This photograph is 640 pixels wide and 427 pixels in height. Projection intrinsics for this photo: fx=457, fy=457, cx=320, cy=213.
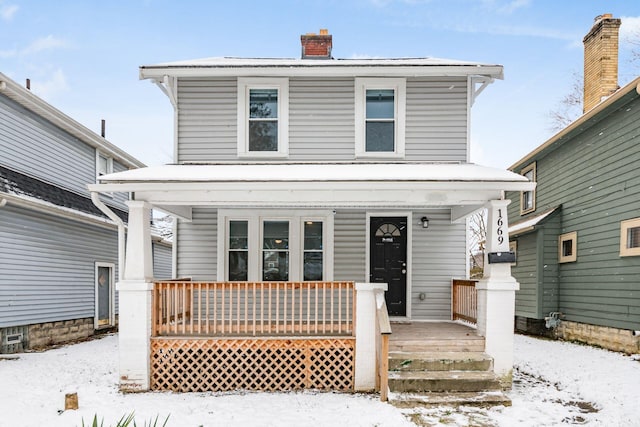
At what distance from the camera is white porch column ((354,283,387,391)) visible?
685 centimetres

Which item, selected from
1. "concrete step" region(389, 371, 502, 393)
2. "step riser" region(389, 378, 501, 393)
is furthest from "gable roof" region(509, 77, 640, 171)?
"step riser" region(389, 378, 501, 393)

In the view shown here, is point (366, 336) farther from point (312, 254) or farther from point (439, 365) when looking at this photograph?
point (312, 254)

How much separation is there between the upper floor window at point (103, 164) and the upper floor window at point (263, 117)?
7.27m

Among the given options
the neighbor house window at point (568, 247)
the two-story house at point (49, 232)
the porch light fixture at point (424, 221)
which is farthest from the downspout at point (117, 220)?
the neighbor house window at point (568, 247)

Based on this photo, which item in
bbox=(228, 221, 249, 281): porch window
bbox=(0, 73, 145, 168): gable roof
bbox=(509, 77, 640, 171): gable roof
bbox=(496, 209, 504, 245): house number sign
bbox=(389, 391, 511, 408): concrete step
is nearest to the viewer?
bbox=(389, 391, 511, 408): concrete step

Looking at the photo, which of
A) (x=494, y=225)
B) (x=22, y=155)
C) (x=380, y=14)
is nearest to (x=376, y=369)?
(x=494, y=225)

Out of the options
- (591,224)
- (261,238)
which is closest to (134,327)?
(261,238)

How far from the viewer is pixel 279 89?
30.5ft

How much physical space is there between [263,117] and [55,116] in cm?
601

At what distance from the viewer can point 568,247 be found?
1188cm

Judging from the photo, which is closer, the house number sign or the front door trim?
the house number sign

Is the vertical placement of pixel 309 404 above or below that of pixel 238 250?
below

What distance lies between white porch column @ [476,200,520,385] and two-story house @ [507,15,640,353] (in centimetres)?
380

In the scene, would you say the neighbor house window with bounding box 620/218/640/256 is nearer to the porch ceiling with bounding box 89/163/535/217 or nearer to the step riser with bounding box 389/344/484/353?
the porch ceiling with bounding box 89/163/535/217
